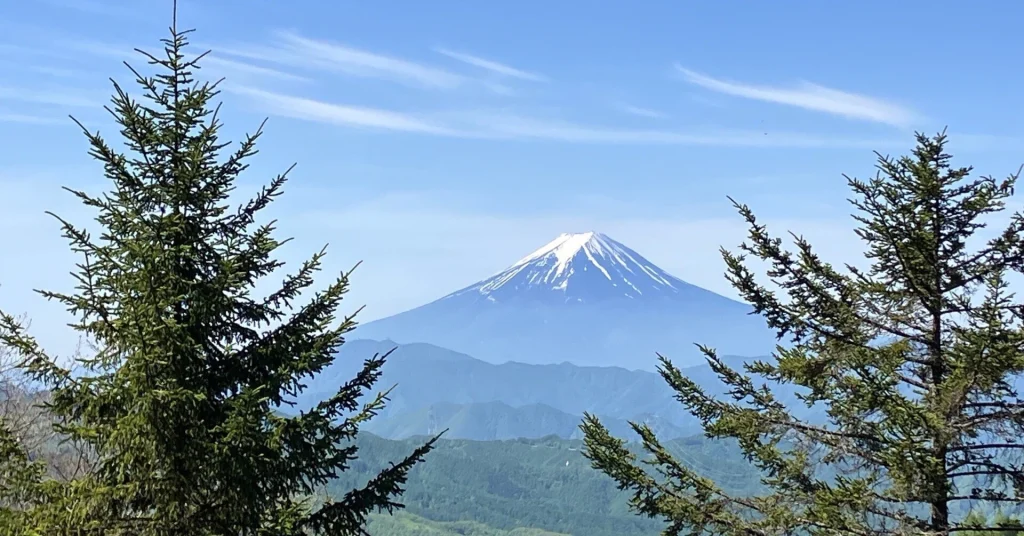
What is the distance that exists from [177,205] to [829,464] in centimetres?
746

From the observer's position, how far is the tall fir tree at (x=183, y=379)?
22.9 ft

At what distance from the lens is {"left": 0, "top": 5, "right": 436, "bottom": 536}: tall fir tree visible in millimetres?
6980

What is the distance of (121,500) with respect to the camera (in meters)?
7.15

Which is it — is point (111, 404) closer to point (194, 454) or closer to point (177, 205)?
point (194, 454)

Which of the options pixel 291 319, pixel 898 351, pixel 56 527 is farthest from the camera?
pixel 898 351

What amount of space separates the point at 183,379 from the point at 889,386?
6.58m

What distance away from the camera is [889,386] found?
26.7ft

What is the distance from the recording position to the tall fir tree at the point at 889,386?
8.26 meters

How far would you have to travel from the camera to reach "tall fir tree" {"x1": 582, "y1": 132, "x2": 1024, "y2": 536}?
826 cm

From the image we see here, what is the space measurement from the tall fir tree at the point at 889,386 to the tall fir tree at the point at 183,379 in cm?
472

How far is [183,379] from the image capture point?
23.9 feet

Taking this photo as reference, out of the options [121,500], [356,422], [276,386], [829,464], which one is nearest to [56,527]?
[121,500]

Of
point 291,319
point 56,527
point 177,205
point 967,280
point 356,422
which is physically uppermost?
point 967,280

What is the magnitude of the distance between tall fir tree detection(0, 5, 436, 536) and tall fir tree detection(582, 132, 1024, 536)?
4724 mm
